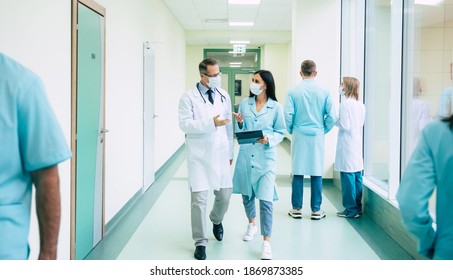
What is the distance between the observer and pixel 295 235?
331 centimetres

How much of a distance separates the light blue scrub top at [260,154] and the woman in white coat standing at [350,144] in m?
1.05

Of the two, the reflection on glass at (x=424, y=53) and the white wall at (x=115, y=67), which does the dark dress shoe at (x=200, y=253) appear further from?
the reflection on glass at (x=424, y=53)

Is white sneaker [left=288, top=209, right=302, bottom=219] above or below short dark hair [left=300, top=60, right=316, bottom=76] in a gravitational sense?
below

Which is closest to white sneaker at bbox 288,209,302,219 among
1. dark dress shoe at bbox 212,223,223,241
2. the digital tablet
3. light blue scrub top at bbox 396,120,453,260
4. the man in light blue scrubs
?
the man in light blue scrubs

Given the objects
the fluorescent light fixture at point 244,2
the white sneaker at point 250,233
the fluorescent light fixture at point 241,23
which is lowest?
the white sneaker at point 250,233

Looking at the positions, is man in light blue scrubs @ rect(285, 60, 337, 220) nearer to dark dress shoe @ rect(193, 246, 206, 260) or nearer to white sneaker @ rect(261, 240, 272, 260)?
white sneaker @ rect(261, 240, 272, 260)

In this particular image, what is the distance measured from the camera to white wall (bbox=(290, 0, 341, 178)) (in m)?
5.10

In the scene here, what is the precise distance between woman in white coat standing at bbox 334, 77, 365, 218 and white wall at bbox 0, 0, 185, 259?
1885mm

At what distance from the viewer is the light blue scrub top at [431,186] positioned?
3.61ft

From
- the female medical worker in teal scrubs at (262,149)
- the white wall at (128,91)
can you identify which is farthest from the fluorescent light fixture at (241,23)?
the female medical worker in teal scrubs at (262,149)

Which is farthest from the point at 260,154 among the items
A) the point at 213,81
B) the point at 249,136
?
the point at 213,81

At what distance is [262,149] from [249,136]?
160 millimetres

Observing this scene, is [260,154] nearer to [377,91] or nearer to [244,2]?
[377,91]
